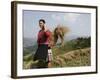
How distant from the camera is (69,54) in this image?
2.10m

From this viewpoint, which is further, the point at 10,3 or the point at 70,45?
the point at 70,45

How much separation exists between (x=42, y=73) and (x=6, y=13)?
542 millimetres

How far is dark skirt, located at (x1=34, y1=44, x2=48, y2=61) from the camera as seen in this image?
198 cm

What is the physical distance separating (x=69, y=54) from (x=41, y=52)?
0.25 m

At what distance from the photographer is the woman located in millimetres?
1987

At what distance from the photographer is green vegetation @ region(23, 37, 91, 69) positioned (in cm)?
195

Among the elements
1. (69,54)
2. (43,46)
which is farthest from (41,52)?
(69,54)

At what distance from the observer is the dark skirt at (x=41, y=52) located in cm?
198

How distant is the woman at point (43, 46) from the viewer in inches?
78.2

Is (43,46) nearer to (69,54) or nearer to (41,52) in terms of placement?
(41,52)

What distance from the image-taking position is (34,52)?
197 cm

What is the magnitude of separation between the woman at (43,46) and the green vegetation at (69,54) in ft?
0.12

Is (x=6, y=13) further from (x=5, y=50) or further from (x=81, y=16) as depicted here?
(x=81, y=16)

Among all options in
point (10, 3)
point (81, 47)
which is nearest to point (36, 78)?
point (81, 47)
